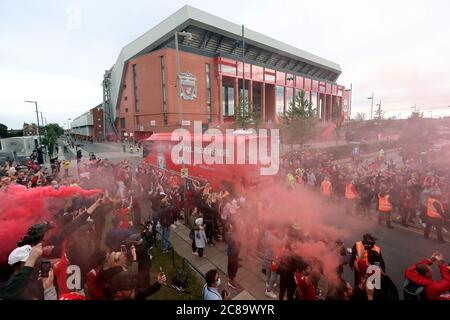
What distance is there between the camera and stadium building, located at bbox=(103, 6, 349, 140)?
120 feet

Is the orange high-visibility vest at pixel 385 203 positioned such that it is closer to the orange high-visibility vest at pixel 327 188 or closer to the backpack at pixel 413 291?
the orange high-visibility vest at pixel 327 188

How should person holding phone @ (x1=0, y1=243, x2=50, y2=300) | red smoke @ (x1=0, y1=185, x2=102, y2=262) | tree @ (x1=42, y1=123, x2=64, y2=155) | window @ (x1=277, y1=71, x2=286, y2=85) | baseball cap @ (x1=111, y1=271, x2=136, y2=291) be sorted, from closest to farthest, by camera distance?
1. person holding phone @ (x1=0, y1=243, x2=50, y2=300)
2. baseball cap @ (x1=111, y1=271, x2=136, y2=291)
3. red smoke @ (x1=0, y1=185, x2=102, y2=262)
4. tree @ (x1=42, y1=123, x2=64, y2=155)
5. window @ (x1=277, y1=71, x2=286, y2=85)

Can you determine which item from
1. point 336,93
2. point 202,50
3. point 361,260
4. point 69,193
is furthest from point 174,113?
point 336,93

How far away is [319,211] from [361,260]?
5983 millimetres

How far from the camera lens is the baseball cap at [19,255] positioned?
2.67 m

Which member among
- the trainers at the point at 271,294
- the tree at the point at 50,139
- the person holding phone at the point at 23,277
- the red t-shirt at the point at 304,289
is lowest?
the trainers at the point at 271,294

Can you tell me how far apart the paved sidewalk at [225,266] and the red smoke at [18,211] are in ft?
12.5

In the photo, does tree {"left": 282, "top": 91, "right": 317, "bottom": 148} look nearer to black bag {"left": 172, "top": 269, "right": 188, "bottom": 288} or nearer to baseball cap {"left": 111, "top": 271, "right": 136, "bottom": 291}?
black bag {"left": 172, "top": 269, "right": 188, "bottom": 288}

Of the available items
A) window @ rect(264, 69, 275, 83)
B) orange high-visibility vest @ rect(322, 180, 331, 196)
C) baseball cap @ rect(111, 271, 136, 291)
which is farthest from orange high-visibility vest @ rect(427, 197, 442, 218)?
window @ rect(264, 69, 275, 83)

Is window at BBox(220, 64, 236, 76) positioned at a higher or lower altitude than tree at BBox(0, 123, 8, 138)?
higher

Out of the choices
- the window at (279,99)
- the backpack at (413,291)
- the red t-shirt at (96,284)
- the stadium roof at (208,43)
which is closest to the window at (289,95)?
the window at (279,99)

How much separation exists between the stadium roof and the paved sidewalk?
30.0m

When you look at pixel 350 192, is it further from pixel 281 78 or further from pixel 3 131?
pixel 3 131
